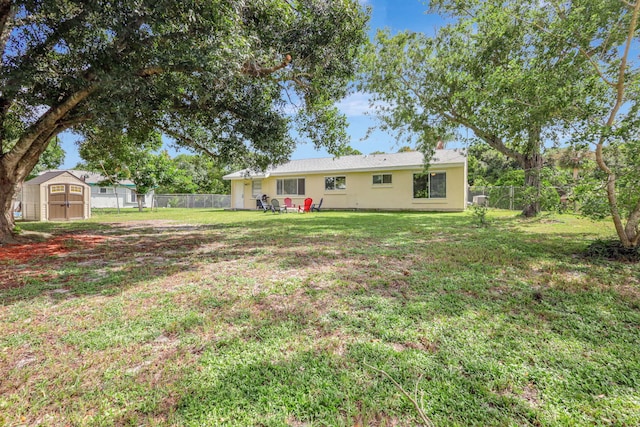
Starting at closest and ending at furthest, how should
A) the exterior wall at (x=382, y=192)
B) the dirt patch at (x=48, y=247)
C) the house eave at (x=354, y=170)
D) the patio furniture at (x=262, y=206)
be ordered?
1. the dirt patch at (x=48, y=247)
2. the house eave at (x=354, y=170)
3. the exterior wall at (x=382, y=192)
4. the patio furniture at (x=262, y=206)

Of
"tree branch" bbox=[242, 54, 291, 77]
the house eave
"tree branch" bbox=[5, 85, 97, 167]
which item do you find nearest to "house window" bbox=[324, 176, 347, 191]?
the house eave

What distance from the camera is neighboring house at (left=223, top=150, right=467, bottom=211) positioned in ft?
51.9

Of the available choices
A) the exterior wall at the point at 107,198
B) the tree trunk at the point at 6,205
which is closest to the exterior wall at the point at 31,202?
the tree trunk at the point at 6,205

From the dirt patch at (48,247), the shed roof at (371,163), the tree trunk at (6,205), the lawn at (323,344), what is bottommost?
the lawn at (323,344)

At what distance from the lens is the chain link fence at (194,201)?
2706 centimetres

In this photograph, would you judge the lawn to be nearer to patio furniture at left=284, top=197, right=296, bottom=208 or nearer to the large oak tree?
the large oak tree

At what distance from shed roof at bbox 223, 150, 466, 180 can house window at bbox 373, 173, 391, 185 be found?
22.1 inches

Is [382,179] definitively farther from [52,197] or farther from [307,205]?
[52,197]

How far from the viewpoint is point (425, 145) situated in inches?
530

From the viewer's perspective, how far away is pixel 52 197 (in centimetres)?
1252

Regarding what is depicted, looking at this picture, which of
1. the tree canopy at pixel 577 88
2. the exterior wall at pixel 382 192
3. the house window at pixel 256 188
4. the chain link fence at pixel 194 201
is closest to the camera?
the tree canopy at pixel 577 88

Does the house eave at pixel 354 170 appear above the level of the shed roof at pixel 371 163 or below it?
below

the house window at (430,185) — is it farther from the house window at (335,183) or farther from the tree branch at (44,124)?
the tree branch at (44,124)

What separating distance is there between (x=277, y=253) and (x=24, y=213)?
45.5ft
